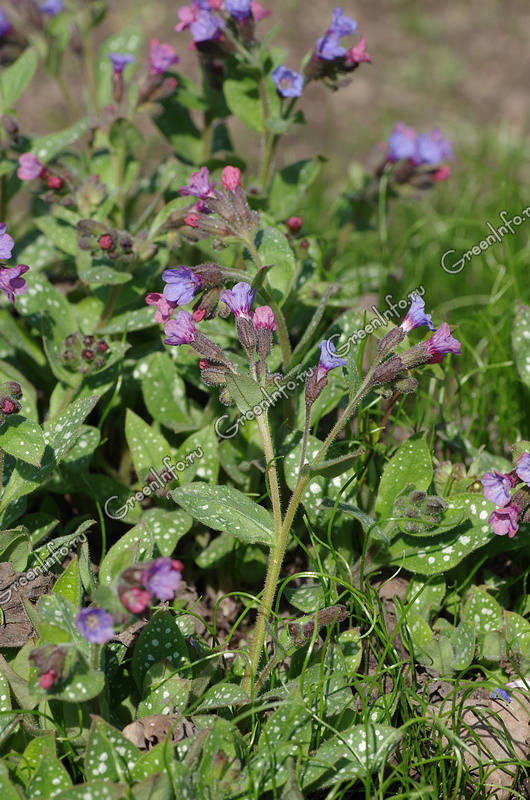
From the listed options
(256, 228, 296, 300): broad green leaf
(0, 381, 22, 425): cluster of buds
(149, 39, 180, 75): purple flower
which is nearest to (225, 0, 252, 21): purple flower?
(149, 39, 180, 75): purple flower

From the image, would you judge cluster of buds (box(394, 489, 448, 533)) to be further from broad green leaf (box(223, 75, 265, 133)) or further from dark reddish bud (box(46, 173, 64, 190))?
dark reddish bud (box(46, 173, 64, 190))

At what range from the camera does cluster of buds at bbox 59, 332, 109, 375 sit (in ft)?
8.31

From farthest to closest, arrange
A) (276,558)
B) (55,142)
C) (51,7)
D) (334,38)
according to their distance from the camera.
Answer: (51,7) < (55,142) < (334,38) < (276,558)

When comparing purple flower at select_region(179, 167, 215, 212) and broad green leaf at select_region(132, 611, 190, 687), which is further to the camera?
purple flower at select_region(179, 167, 215, 212)

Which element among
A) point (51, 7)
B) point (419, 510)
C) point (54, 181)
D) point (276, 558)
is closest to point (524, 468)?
point (419, 510)

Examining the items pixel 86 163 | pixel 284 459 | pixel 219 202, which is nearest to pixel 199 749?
pixel 284 459

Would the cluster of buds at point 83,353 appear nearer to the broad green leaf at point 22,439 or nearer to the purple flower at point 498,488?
the broad green leaf at point 22,439

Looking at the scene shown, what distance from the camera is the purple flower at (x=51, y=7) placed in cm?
332

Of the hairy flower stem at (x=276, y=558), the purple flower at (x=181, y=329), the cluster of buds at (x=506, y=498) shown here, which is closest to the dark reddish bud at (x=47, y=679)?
the hairy flower stem at (x=276, y=558)

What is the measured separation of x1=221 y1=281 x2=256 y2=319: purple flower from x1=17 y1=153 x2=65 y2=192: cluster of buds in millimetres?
1058

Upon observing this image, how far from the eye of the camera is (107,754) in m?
1.74

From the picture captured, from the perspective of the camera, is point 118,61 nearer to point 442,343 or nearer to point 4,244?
point 4,244

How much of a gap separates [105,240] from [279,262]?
564 millimetres

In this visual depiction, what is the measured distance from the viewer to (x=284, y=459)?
7.74ft
